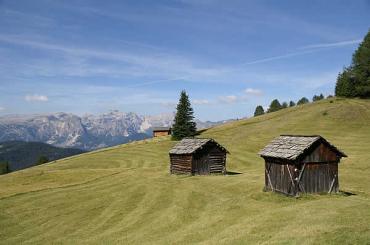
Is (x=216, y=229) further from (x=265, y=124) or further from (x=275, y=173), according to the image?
(x=265, y=124)

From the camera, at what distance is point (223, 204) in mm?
34844

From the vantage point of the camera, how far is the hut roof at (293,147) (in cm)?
3572

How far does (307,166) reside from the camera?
119 ft

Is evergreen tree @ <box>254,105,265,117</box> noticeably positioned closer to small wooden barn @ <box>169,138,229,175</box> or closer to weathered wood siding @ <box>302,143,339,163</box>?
small wooden barn @ <box>169,138,229,175</box>

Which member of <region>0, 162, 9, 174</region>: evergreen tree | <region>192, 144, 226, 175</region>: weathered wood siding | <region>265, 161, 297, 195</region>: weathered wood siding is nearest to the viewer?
<region>265, 161, 297, 195</region>: weathered wood siding

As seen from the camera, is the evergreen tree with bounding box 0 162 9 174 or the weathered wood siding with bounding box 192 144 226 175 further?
the evergreen tree with bounding box 0 162 9 174

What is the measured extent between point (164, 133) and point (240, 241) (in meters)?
123

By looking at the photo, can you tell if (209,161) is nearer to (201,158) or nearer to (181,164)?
(201,158)

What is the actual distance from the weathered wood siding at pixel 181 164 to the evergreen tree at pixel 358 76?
7104 centimetres

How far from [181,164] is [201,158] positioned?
3399 millimetres

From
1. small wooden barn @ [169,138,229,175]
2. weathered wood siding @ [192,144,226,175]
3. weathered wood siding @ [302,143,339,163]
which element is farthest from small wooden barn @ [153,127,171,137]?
weathered wood siding @ [302,143,339,163]

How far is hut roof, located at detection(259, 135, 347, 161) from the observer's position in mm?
35719

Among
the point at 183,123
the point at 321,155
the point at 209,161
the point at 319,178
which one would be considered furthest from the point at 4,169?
the point at 321,155

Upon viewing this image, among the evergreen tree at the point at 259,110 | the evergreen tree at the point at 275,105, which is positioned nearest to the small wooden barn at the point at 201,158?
the evergreen tree at the point at 275,105
